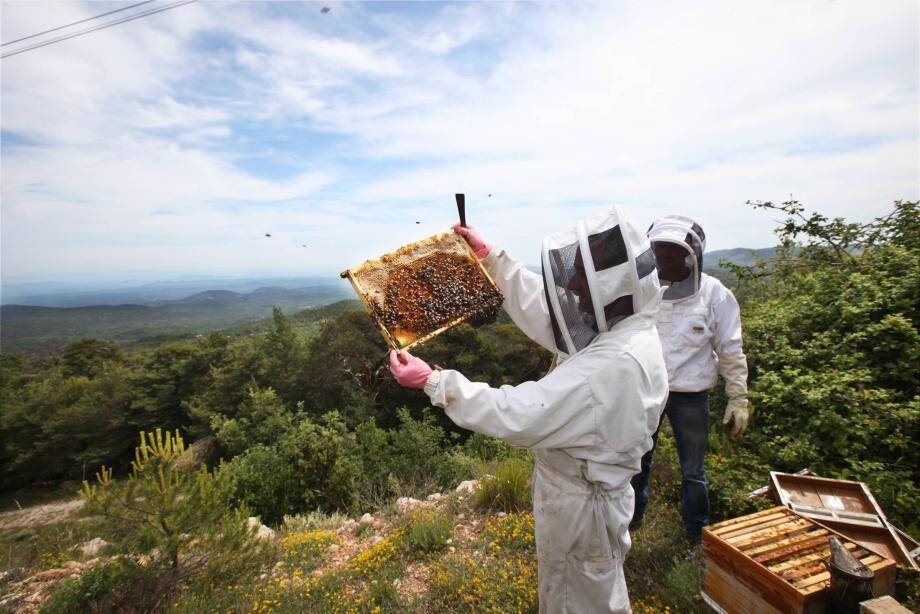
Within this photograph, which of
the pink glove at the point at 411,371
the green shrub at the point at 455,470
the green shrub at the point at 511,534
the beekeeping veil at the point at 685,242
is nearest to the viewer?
the pink glove at the point at 411,371

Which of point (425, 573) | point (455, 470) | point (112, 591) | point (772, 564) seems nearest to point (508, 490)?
point (425, 573)

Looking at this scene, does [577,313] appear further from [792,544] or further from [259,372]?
[259,372]

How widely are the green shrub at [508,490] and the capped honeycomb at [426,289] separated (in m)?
2.97

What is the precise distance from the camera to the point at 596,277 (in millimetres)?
2021

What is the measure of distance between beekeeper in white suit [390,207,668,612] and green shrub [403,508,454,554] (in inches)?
94.3

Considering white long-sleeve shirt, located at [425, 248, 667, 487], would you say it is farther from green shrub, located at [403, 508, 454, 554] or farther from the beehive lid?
green shrub, located at [403, 508, 454, 554]

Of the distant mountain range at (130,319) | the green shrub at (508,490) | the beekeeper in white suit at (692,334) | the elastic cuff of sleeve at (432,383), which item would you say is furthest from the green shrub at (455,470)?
the distant mountain range at (130,319)

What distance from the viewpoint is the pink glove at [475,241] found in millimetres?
3181

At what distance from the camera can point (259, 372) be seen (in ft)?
87.2

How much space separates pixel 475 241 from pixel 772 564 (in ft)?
9.98

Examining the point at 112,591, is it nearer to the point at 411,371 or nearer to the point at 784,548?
the point at 411,371

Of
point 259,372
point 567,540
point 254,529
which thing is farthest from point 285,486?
point 259,372

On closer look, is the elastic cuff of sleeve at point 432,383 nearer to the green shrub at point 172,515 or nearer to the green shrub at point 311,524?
the green shrub at point 172,515

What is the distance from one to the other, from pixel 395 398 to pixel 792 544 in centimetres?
2048
